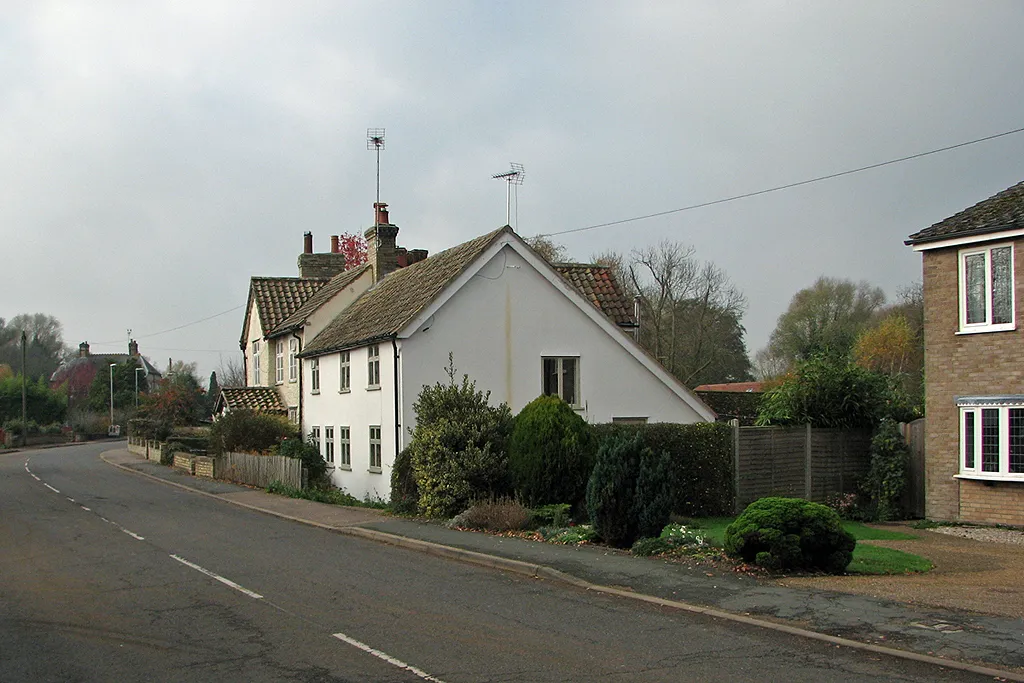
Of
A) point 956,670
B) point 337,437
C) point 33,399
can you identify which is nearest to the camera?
point 956,670

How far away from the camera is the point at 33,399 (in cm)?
8631

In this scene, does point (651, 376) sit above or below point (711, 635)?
above

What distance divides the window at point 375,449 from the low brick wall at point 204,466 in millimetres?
12165

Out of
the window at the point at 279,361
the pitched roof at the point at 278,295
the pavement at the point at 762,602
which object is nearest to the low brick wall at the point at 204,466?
the window at the point at 279,361

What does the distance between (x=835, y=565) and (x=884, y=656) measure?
4.38 m

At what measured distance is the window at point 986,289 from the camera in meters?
19.7

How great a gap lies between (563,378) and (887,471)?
29.7 ft

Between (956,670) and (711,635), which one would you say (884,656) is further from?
(711,635)

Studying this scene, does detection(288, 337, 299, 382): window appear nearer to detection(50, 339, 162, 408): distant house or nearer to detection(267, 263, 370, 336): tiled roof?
detection(267, 263, 370, 336): tiled roof

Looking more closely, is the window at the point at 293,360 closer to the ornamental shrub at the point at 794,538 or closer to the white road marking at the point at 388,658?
the ornamental shrub at the point at 794,538

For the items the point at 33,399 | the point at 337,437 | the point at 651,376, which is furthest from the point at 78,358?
the point at 651,376

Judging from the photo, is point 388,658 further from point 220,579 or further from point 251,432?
point 251,432

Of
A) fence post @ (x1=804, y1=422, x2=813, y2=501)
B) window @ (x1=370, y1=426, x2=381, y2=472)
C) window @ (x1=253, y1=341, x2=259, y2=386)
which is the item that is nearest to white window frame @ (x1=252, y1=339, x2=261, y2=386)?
window @ (x1=253, y1=341, x2=259, y2=386)

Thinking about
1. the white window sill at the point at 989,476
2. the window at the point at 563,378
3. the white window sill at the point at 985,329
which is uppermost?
the white window sill at the point at 985,329
